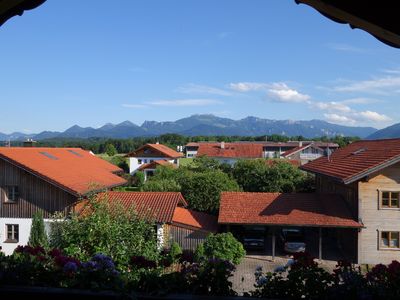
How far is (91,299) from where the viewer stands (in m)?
3.50

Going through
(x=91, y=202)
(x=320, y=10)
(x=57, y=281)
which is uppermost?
(x=320, y=10)

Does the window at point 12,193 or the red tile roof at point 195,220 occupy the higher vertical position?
the window at point 12,193

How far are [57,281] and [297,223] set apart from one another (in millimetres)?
20084

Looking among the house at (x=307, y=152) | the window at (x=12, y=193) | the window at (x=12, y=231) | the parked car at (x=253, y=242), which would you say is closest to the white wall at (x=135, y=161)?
the house at (x=307, y=152)

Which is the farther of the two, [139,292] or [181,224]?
[181,224]

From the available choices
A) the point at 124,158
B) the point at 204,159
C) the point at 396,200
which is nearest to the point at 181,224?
the point at 396,200

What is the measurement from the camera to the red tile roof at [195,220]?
23.4 m

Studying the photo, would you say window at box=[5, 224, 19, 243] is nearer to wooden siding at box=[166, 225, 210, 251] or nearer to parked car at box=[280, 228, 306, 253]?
wooden siding at box=[166, 225, 210, 251]

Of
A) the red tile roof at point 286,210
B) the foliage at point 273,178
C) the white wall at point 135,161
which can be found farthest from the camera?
the white wall at point 135,161

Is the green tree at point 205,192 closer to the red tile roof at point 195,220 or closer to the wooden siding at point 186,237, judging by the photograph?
the red tile roof at point 195,220

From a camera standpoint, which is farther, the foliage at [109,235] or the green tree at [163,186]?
the green tree at [163,186]

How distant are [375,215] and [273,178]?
1254 centimetres

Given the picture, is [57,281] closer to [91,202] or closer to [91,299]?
[91,299]

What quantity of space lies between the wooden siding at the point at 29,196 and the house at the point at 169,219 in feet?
8.57
